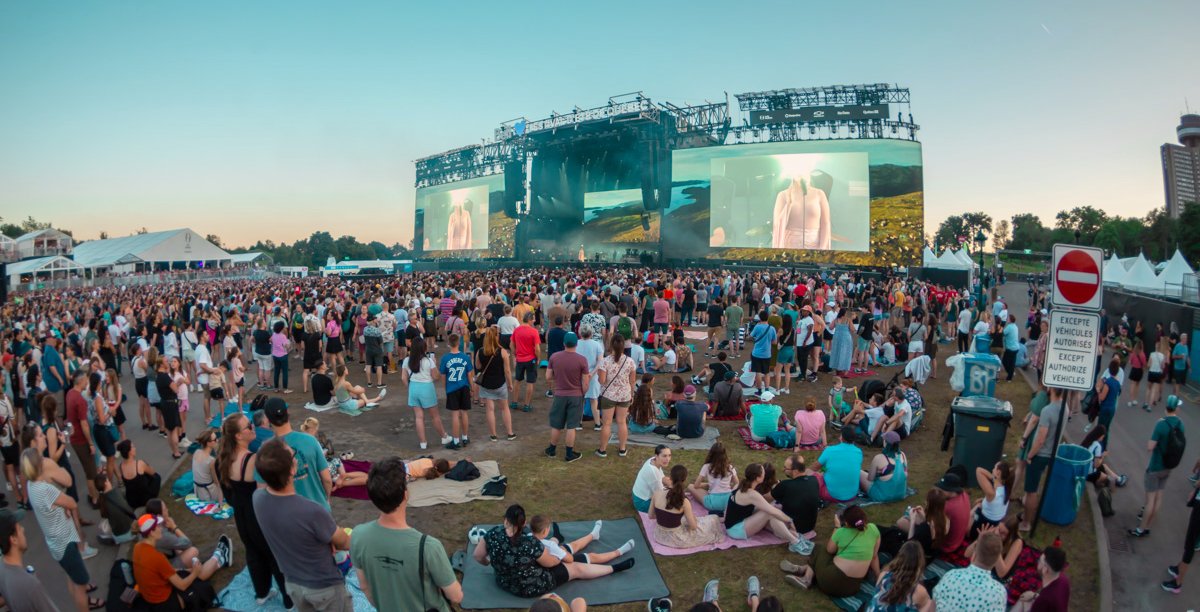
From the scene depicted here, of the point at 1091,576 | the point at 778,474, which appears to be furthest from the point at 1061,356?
the point at 778,474

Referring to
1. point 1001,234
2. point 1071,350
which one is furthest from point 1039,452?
point 1001,234

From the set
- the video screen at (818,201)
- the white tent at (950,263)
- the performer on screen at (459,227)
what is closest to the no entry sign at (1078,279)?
the white tent at (950,263)

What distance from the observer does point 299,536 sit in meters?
2.97

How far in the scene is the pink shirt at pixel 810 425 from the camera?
7703 mm

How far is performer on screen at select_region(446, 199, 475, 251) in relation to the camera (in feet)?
171

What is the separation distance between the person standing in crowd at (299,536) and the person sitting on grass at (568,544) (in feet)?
5.61

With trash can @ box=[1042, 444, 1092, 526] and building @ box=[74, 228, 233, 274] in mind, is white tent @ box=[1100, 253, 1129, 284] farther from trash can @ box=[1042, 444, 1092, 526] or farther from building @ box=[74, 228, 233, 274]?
building @ box=[74, 228, 233, 274]

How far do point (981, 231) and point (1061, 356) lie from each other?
582 inches

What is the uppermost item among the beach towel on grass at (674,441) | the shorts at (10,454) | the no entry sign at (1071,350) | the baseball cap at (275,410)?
the no entry sign at (1071,350)

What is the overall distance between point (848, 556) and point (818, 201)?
109 feet

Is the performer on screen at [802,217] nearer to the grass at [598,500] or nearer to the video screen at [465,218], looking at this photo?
the video screen at [465,218]

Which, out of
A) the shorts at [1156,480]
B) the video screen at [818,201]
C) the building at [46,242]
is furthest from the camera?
the building at [46,242]

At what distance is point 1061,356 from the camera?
4.97 meters

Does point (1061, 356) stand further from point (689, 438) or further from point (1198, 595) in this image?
point (689, 438)
